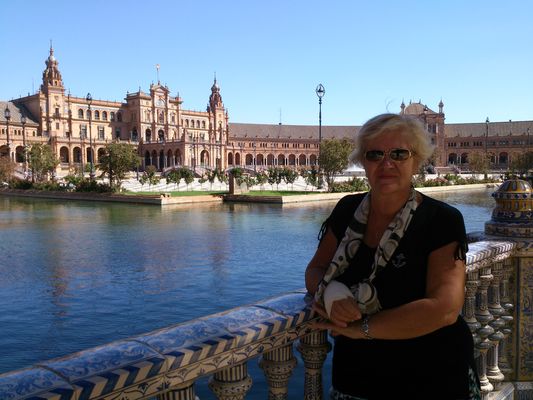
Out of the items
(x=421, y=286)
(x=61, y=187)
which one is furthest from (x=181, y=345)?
(x=61, y=187)

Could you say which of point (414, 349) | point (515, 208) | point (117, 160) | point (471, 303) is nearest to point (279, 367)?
point (414, 349)

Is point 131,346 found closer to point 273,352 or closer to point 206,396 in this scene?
point 273,352

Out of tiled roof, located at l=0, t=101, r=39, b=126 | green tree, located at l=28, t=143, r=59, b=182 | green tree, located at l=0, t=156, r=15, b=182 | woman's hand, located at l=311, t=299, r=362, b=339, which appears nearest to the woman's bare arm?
woman's hand, located at l=311, t=299, r=362, b=339

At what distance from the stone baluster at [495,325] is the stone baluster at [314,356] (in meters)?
1.79

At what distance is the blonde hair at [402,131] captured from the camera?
2.46 meters

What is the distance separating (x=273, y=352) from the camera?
248cm

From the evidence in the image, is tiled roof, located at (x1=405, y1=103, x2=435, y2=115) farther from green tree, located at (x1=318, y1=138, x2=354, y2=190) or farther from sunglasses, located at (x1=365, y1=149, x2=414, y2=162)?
sunglasses, located at (x1=365, y1=149, x2=414, y2=162)

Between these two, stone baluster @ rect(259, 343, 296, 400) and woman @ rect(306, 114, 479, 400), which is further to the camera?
stone baluster @ rect(259, 343, 296, 400)

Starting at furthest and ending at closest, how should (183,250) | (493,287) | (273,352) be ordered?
(183,250) < (493,287) < (273,352)

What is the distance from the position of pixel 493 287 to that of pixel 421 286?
2.01 meters

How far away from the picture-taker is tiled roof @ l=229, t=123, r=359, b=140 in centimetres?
11512

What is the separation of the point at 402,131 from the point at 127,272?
11800mm

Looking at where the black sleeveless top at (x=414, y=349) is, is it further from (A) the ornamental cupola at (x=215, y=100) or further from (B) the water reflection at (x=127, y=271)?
(A) the ornamental cupola at (x=215, y=100)

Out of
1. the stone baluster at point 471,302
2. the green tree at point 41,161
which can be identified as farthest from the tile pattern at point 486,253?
the green tree at point 41,161
